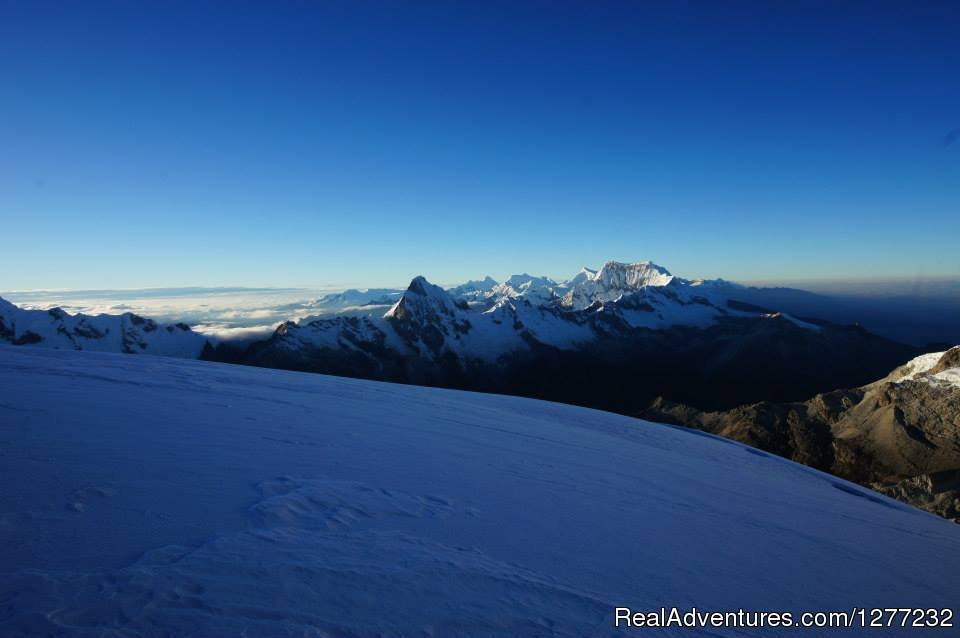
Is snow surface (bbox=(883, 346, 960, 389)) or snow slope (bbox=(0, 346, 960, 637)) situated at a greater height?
snow slope (bbox=(0, 346, 960, 637))

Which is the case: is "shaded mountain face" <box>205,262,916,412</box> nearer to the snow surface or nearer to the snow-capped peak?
the snow-capped peak

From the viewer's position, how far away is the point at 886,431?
51156 millimetres

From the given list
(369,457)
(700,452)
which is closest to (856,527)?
(700,452)

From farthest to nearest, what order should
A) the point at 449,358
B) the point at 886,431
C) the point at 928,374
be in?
the point at 449,358, the point at 928,374, the point at 886,431

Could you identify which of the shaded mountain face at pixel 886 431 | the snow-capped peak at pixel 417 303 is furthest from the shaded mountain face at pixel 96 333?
the shaded mountain face at pixel 886 431

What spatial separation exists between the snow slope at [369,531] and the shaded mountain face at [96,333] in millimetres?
138635

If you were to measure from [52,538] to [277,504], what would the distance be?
193 centimetres

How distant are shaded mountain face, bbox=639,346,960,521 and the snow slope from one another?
1350 inches

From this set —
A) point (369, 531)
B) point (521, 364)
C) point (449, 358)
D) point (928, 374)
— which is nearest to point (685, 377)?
point (521, 364)

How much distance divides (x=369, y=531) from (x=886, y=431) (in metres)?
65.5

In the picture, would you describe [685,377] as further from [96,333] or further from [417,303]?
[96,333]

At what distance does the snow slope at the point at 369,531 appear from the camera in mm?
3586

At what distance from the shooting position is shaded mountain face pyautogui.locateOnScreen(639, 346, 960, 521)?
145ft

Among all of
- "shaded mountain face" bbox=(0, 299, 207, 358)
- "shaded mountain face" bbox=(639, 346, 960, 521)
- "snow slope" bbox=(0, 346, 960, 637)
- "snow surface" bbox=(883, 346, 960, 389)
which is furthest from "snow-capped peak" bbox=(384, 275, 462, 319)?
"snow slope" bbox=(0, 346, 960, 637)
